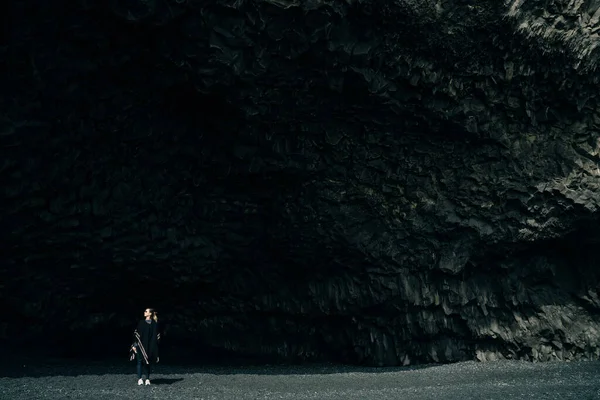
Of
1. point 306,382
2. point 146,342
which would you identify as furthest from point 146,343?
point 306,382

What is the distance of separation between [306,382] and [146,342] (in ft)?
12.6

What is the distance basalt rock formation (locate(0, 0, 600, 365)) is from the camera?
13.8 m

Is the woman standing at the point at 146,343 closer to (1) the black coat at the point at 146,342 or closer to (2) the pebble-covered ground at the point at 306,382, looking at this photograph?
(1) the black coat at the point at 146,342

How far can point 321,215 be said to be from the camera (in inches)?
669

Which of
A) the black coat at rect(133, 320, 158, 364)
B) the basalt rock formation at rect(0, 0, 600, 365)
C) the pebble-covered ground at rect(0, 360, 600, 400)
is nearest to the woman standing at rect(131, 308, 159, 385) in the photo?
the black coat at rect(133, 320, 158, 364)

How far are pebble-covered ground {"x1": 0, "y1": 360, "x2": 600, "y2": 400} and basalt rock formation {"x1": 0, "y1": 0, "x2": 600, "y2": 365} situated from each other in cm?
124

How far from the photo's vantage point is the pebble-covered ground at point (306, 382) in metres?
12.3

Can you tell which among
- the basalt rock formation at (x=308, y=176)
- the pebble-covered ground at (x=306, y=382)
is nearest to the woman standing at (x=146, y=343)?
the pebble-covered ground at (x=306, y=382)

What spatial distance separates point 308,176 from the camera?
54.2ft

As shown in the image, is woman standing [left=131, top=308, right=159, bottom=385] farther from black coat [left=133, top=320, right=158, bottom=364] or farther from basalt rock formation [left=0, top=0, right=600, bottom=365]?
basalt rock formation [left=0, top=0, right=600, bottom=365]

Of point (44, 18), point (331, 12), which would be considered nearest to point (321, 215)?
point (331, 12)

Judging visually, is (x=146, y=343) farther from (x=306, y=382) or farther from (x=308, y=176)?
(x=308, y=176)

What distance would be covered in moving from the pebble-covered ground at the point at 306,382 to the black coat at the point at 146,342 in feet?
2.15

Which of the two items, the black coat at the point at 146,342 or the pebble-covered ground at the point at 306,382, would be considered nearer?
the pebble-covered ground at the point at 306,382
